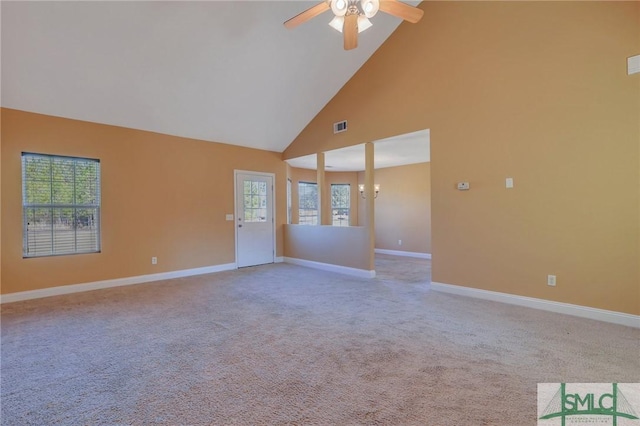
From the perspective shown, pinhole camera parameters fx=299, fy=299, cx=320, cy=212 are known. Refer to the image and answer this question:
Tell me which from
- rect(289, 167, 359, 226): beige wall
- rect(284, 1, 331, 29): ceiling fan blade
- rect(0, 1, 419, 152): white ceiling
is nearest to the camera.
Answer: rect(284, 1, 331, 29): ceiling fan blade

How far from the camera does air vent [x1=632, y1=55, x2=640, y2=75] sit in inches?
117

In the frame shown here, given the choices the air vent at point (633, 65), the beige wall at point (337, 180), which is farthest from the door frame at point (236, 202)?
the air vent at point (633, 65)

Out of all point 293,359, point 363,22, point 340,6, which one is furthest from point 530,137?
point 293,359

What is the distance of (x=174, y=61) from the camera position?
4129 mm

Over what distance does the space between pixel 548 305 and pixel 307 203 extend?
6335 millimetres

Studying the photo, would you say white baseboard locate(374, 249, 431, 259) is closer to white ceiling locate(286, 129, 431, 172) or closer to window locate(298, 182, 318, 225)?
window locate(298, 182, 318, 225)

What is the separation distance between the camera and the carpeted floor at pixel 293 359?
1.81m

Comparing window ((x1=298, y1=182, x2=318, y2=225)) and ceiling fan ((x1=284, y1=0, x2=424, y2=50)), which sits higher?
ceiling fan ((x1=284, y1=0, x2=424, y2=50))

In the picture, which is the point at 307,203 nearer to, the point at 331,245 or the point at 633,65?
the point at 331,245

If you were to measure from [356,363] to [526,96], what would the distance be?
3640mm

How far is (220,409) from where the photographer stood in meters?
1.82

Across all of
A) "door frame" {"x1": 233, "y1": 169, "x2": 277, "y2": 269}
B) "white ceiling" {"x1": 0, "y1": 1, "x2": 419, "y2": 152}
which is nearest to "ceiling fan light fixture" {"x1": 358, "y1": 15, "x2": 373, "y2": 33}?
"white ceiling" {"x1": 0, "y1": 1, "x2": 419, "y2": 152}

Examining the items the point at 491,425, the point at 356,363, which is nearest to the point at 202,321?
the point at 356,363

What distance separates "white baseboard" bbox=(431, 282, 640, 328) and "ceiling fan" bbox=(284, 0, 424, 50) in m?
3.42
